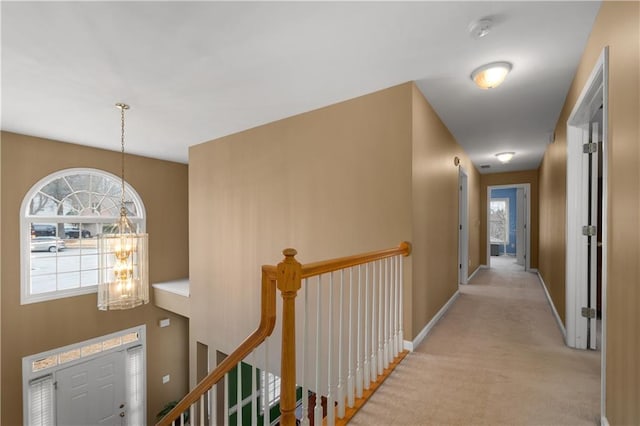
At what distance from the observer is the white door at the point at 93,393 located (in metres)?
4.30

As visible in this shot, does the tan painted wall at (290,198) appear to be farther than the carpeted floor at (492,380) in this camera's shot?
Yes

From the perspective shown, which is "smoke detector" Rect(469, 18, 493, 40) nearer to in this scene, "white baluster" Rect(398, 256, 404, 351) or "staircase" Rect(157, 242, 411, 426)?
"staircase" Rect(157, 242, 411, 426)

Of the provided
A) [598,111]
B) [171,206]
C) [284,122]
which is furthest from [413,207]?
[171,206]

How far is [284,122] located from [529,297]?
417 cm

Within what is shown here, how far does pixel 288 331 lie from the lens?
137 centimetres

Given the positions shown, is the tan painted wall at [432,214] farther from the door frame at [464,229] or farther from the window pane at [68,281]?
the window pane at [68,281]

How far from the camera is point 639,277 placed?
1.12 metres

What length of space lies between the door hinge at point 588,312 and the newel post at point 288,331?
2.55m

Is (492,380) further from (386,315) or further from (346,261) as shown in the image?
(346,261)

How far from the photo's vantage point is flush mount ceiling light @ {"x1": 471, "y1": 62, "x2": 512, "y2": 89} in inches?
89.7

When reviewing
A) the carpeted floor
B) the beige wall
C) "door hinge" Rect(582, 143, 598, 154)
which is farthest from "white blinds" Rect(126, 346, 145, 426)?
"door hinge" Rect(582, 143, 598, 154)

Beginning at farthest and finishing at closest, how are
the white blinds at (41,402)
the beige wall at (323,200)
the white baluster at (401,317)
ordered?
the white blinds at (41,402)
the beige wall at (323,200)
the white baluster at (401,317)

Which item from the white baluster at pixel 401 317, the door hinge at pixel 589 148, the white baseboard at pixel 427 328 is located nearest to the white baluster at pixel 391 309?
the white baluster at pixel 401 317

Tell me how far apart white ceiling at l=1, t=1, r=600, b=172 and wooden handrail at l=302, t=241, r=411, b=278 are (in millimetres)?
1460
